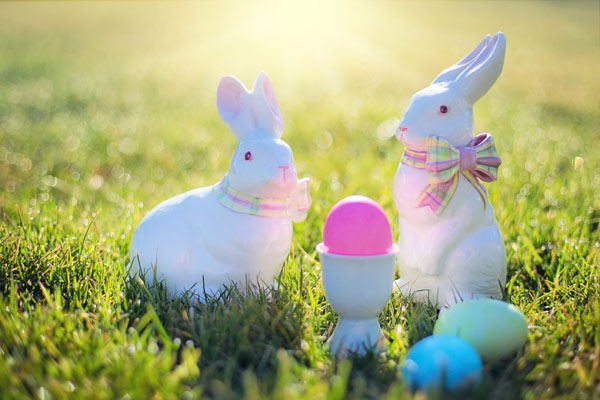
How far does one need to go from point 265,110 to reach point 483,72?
978 mm

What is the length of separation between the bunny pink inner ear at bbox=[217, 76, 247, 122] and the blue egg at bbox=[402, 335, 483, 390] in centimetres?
138

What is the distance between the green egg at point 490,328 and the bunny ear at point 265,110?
1.15 m

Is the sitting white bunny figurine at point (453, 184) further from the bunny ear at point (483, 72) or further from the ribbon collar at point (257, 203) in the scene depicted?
the ribbon collar at point (257, 203)

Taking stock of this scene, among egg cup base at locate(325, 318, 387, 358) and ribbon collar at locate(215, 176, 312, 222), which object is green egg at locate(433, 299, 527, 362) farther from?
ribbon collar at locate(215, 176, 312, 222)

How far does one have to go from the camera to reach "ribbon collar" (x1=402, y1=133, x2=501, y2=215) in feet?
7.91

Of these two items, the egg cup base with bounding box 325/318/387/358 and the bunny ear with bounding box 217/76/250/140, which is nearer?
the egg cup base with bounding box 325/318/387/358

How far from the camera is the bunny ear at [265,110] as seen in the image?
8.51 ft

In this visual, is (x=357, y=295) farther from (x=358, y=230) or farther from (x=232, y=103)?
(x=232, y=103)

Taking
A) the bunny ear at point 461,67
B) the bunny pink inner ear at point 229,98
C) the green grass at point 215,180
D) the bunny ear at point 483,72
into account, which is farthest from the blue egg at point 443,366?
the bunny pink inner ear at point 229,98

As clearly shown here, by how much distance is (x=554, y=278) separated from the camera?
284cm

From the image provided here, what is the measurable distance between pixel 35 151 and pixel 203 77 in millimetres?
4937

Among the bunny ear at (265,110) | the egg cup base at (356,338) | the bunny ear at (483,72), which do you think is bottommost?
the egg cup base at (356,338)

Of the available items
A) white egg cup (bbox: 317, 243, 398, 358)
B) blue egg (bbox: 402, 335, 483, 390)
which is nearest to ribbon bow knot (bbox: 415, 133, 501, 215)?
white egg cup (bbox: 317, 243, 398, 358)

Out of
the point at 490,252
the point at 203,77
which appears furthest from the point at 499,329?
the point at 203,77
